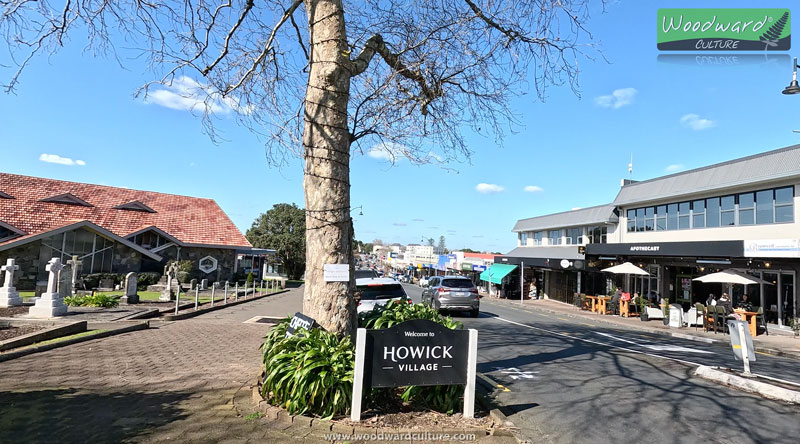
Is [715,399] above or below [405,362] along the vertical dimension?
below

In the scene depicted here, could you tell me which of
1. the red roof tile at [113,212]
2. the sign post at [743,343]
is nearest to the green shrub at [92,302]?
the red roof tile at [113,212]

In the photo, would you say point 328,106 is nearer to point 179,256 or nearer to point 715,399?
point 715,399

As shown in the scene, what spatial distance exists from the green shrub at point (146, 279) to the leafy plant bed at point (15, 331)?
54.6ft

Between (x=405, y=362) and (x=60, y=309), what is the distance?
12182 millimetres

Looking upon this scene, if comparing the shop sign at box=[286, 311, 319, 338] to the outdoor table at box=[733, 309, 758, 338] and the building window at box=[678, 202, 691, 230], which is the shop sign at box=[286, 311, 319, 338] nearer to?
the outdoor table at box=[733, 309, 758, 338]

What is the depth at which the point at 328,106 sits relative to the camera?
5629 mm

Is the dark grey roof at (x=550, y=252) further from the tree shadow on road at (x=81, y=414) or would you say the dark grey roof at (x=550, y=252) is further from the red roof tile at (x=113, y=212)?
the tree shadow on road at (x=81, y=414)

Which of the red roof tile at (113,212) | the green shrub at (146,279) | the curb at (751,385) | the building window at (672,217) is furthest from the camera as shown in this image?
the green shrub at (146,279)

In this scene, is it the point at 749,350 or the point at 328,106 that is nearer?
the point at 328,106

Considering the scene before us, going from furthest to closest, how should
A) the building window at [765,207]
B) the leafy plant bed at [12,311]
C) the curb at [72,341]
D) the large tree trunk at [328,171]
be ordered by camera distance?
the building window at [765,207] → the leafy plant bed at [12,311] → the curb at [72,341] → the large tree trunk at [328,171]

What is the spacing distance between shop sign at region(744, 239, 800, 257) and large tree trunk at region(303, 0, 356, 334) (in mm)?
16035

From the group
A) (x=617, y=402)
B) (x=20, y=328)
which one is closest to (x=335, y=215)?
(x=617, y=402)

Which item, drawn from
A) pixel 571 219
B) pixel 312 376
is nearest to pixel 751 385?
pixel 312 376

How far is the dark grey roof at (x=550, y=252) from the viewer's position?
1209 inches
